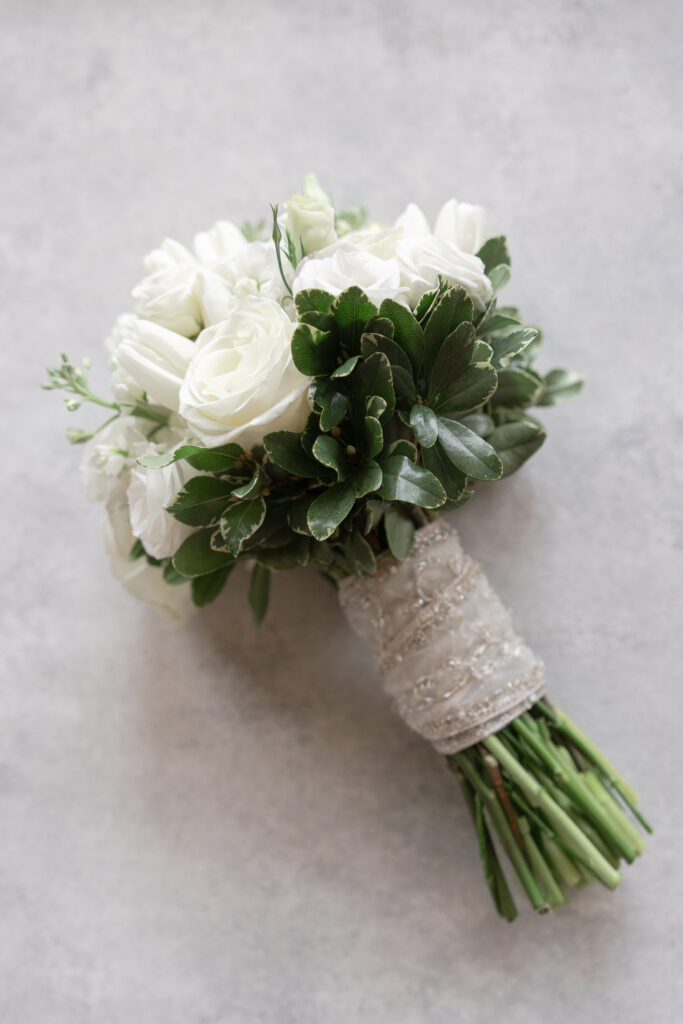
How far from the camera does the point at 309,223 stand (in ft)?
2.54

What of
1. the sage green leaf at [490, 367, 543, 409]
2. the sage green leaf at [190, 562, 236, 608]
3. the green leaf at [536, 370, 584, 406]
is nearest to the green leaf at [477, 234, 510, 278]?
the sage green leaf at [490, 367, 543, 409]

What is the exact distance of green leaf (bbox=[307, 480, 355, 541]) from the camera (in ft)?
2.32

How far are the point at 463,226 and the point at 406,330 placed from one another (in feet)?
0.60

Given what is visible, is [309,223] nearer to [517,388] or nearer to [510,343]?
[510,343]

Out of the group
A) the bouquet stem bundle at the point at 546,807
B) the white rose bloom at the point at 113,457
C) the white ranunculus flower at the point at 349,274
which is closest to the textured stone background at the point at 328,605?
the bouquet stem bundle at the point at 546,807

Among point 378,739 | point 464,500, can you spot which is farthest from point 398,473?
point 378,739

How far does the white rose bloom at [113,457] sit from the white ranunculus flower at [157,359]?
0.07 metres

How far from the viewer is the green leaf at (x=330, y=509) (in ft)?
2.32

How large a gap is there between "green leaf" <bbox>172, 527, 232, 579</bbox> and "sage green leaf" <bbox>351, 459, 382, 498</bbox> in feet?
0.58

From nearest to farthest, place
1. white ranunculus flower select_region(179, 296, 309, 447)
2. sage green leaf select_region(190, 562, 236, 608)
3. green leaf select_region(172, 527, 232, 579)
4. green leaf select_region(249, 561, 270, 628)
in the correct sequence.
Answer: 1. white ranunculus flower select_region(179, 296, 309, 447)
2. green leaf select_region(172, 527, 232, 579)
3. sage green leaf select_region(190, 562, 236, 608)
4. green leaf select_region(249, 561, 270, 628)

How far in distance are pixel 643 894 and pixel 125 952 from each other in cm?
77

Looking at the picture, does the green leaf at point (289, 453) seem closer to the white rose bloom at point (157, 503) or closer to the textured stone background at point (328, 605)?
the white rose bloom at point (157, 503)

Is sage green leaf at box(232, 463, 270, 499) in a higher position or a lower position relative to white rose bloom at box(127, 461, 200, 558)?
higher

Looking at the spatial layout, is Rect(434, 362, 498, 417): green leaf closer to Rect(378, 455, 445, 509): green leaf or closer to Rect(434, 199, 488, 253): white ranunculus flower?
Rect(378, 455, 445, 509): green leaf
